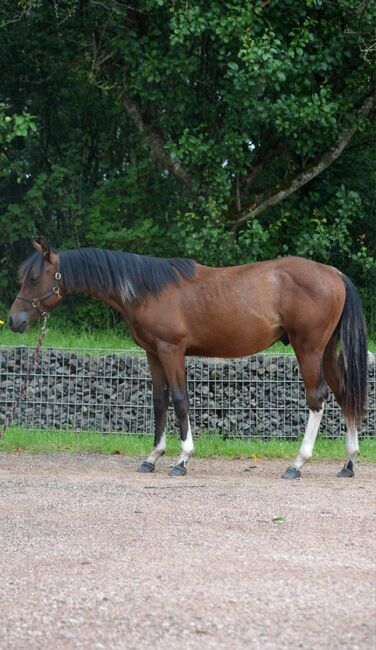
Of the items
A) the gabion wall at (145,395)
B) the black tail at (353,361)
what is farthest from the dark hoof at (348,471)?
the gabion wall at (145,395)

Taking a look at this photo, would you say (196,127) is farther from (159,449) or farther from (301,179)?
(159,449)

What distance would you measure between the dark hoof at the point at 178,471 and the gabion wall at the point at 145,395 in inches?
105

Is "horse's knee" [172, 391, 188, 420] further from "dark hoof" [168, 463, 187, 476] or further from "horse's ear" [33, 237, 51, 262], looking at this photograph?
"horse's ear" [33, 237, 51, 262]

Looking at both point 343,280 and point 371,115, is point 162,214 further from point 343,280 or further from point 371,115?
point 343,280

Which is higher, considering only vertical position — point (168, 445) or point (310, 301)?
point (310, 301)

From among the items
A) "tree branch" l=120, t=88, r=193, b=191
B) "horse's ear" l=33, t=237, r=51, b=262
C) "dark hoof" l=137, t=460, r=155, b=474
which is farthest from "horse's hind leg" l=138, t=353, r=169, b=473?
"tree branch" l=120, t=88, r=193, b=191

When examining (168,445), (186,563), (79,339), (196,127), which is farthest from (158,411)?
(196,127)

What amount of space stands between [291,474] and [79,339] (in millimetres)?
5527

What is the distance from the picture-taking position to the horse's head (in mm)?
9477

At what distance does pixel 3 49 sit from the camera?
688 inches

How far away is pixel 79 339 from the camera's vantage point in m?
14.0

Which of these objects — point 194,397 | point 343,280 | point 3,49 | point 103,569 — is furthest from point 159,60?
point 103,569

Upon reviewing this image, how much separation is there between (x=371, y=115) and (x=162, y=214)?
353 cm

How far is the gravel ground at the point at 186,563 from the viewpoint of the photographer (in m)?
4.44
